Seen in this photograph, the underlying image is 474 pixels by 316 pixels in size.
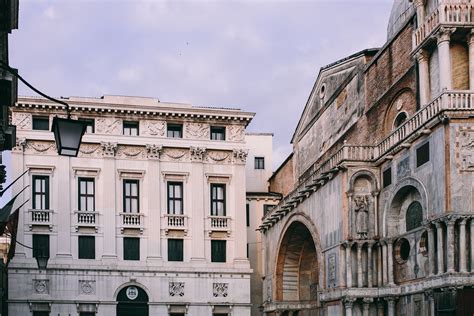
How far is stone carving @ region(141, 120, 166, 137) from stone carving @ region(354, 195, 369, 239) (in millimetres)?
16212

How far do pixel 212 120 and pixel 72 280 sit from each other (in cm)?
1162

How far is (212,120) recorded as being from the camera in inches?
1784

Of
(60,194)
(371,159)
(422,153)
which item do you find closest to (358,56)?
(371,159)

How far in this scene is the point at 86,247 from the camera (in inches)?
1687

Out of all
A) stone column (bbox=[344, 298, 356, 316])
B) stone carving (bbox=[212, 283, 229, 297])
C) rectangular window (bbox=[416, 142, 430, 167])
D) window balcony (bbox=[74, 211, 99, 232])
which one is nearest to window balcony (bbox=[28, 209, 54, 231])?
window balcony (bbox=[74, 211, 99, 232])

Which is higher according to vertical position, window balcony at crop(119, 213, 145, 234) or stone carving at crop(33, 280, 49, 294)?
window balcony at crop(119, 213, 145, 234)

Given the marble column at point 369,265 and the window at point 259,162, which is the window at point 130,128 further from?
the marble column at point 369,265

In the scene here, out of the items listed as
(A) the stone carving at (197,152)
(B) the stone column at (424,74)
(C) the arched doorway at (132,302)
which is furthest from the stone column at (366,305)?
(A) the stone carving at (197,152)

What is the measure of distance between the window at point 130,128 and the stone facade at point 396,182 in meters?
9.08

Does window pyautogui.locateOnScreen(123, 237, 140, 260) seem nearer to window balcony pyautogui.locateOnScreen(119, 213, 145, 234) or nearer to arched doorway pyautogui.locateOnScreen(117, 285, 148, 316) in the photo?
window balcony pyautogui.locateOnScreen(119, 213, 145, 234)

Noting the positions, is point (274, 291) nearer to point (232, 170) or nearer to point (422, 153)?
point (232, 170)

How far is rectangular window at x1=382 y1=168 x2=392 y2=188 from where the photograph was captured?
2972 centimetres

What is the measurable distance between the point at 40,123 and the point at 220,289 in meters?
13.2

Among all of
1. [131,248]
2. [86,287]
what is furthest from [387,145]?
[86,287]
